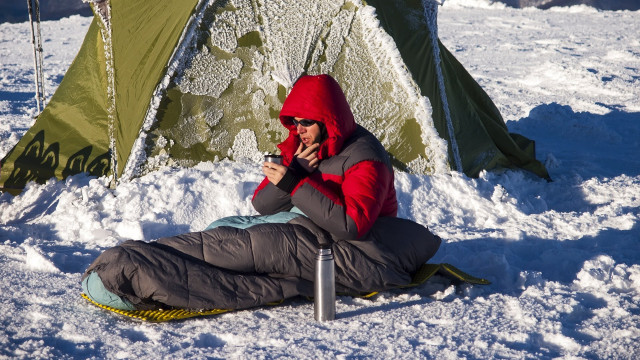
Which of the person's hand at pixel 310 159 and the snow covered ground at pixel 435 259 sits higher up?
the person's hand at pixel 310 159

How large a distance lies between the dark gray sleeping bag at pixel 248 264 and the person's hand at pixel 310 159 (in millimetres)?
273

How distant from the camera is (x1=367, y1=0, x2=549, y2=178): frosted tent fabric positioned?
19.1ft

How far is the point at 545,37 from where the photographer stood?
1503cm

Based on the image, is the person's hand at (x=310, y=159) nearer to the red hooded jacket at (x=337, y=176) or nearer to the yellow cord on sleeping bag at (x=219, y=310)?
the red hooded jacket at (x=337, y=176)

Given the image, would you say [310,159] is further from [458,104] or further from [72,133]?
[72,133]

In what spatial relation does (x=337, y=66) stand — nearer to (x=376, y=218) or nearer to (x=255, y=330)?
(x=376, y=218)

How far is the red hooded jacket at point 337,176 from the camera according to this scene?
341 centimetres

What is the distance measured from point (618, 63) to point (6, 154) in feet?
34.5

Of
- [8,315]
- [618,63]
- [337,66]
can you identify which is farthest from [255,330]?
[618,63]

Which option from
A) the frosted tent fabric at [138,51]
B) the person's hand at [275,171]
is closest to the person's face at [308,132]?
the person's hand at [275,171]

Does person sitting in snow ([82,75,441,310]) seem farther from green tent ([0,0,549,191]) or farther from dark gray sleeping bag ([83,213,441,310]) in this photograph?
green tent ([0,0,549,191])

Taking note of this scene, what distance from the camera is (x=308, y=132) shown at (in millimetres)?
3699

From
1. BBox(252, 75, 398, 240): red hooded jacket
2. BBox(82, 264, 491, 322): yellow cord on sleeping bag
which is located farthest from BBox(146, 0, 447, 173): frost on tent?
BBox(82, 264, 491, 322): yellow cord on sleeping bag

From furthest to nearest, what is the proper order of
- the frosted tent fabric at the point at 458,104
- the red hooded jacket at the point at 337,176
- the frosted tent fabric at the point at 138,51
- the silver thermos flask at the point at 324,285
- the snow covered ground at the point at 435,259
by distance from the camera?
1. the frosted tent fabric at the point at 458,104
2. the frosted tent fabric at the point at 138,51
3. the red hooded jacket at the point at 337,176
4. the silver thermos flask at the point at 324,285
5. the snow covered ground at the point at 435,259
